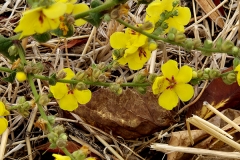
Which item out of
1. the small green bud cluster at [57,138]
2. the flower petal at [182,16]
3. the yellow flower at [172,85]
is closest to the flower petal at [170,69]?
the yellow flower at [172,85]

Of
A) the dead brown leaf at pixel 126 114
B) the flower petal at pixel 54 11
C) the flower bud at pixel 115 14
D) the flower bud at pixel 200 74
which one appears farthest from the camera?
the dead brown leaf at pixel 126 114

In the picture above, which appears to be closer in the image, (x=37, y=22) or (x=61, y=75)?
(x=37, y=22)

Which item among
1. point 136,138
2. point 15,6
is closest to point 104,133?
point 136,138

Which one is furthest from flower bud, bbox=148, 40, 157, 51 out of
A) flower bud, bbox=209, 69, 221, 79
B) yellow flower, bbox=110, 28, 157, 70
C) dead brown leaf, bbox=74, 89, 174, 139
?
dead brown leaf, bbox=74, 89, 174, 139

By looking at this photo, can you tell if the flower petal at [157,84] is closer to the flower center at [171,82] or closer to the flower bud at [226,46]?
the flower center at [171,82]

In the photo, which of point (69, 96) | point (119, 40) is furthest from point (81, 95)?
point (119, 40)

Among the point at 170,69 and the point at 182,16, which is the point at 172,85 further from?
the point at 182,16

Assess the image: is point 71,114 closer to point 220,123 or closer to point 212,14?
point 220,123

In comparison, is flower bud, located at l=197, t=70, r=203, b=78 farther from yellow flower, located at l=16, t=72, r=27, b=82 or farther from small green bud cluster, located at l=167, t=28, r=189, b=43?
yellow flower, located at l=16, t=72, r=27, b=82
